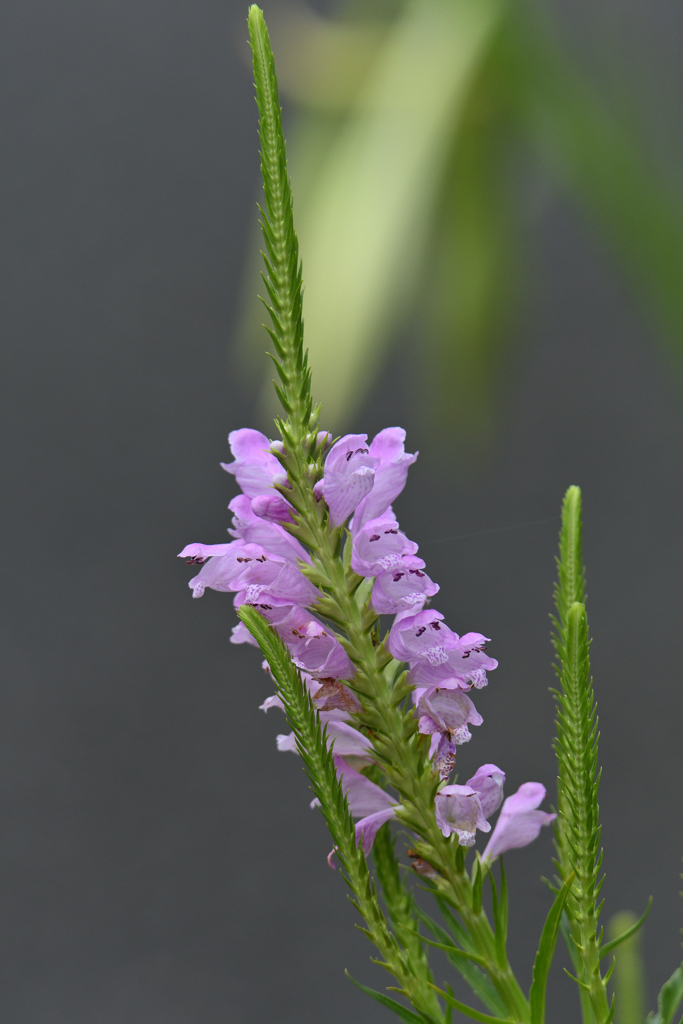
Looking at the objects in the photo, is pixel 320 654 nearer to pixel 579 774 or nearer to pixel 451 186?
pixel 579 774

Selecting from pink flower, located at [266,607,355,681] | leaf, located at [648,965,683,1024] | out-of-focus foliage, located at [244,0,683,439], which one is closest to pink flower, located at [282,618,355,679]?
pink flower, located at [266,607,355,681]

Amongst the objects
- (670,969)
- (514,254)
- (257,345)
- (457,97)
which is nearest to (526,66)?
(457,97)

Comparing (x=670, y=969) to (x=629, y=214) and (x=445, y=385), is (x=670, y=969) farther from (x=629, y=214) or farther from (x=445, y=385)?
(x=629, y=214)

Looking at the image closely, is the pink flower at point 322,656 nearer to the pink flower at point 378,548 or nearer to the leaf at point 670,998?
the pink flower at point 378,548

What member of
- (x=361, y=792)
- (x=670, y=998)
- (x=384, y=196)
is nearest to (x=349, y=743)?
(x=361, y=792)

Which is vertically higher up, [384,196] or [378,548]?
[384,196]

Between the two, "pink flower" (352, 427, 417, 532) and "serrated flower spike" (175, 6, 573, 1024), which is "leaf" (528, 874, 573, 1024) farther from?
"pink flower" (352, 427, 417, 532)

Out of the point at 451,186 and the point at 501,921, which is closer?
the point at 501,921

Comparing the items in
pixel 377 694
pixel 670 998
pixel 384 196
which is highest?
pixel 384 196
